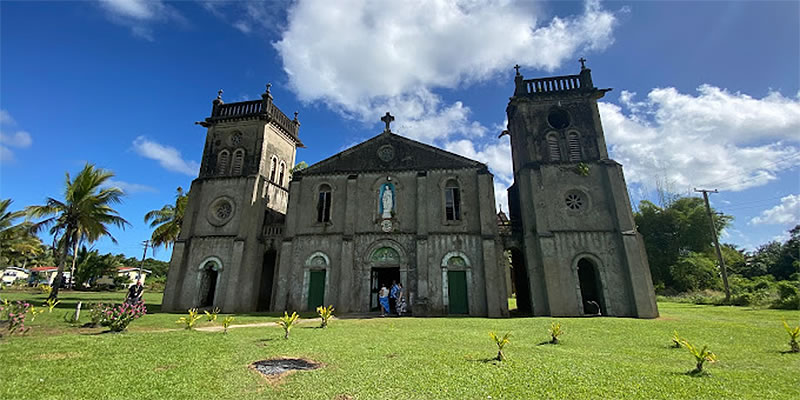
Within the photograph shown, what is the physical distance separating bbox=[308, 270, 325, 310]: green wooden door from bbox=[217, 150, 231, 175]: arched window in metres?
9.43

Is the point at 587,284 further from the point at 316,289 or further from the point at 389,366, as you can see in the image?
the point at 389,366

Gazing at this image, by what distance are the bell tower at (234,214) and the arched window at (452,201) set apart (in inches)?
395

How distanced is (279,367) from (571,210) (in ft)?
54.1

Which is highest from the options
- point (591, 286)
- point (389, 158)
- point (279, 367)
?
point (389, 158)

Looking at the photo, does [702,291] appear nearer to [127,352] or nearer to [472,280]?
[472,280]

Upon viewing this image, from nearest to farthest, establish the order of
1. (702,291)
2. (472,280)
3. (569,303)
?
1. (569,303)
2. (472,280)
3. (702,291)

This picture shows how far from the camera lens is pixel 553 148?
1986 cm

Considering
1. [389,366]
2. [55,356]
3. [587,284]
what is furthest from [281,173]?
[587,284]

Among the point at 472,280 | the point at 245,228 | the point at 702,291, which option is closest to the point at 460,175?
the point at 472,280

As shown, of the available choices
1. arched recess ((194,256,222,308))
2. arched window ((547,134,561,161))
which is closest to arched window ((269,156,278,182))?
arched recess ((194,256,222,308))

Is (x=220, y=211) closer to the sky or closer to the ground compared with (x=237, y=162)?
closer to the ground

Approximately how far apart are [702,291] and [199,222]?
40786mm

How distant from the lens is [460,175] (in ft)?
65.3

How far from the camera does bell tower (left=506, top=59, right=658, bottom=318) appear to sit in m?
16.8
